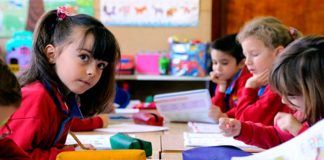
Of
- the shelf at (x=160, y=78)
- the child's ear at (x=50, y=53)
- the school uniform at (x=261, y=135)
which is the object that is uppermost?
the child's ear at (x=50, y=53)

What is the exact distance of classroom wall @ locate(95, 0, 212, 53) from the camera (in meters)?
3.78

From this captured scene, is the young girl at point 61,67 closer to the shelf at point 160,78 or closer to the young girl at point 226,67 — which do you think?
the young girl at point 226,67

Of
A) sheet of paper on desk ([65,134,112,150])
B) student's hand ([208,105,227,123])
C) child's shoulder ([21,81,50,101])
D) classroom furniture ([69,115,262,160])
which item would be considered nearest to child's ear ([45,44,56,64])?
child's shoulder ([21,81,50,101])

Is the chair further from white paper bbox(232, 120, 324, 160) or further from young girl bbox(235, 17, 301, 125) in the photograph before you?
young girl bbox(235, 17, 301, 125)

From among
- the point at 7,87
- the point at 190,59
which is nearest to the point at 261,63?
the point at 7,87

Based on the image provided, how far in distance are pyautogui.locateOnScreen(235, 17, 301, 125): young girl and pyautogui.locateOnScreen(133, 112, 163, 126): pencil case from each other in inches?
12.0

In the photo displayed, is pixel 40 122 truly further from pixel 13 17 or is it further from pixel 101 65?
pixel 13 17

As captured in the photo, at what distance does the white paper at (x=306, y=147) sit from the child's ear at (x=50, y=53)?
74cm

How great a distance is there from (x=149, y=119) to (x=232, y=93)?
0.56 metres

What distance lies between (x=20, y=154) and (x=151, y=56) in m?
2.74

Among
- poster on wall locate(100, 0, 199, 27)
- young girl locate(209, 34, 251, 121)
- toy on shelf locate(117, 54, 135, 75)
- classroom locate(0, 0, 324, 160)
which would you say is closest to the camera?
classroom locate(0, 0, 324, 160)

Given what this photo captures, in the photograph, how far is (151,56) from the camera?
3.74 metres

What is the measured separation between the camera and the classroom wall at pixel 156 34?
3.78 metres

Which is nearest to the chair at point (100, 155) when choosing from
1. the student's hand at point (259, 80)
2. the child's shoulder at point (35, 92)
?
the child's shoulder at point (35, 92)
